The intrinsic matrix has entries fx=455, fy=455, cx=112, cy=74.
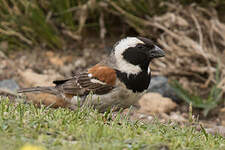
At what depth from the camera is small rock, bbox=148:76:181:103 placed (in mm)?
7875

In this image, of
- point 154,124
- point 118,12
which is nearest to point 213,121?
point 118,12

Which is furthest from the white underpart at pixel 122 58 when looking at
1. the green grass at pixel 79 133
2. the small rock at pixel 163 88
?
the small rock at pixel 163 88

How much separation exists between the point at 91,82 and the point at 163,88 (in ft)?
8.84

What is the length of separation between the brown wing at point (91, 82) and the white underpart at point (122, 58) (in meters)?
0.17

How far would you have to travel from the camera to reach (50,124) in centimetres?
353

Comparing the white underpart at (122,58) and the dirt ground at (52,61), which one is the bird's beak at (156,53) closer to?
the white underpart at (122,58)

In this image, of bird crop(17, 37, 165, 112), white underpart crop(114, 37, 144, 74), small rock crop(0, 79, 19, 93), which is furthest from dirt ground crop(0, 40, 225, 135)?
white underpart crop(114, 37, 144, 74)

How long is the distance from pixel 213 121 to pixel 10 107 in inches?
166

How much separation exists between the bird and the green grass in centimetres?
90

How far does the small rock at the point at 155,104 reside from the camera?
7.20m

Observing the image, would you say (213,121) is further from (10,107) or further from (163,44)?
(10,107)

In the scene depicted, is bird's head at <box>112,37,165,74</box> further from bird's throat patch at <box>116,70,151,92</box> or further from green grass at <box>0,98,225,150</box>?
green grass at <box>0,98,225,150</box>

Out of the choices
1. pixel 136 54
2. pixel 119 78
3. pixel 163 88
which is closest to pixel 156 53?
pixel 136 54

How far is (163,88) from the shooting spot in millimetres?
7891
